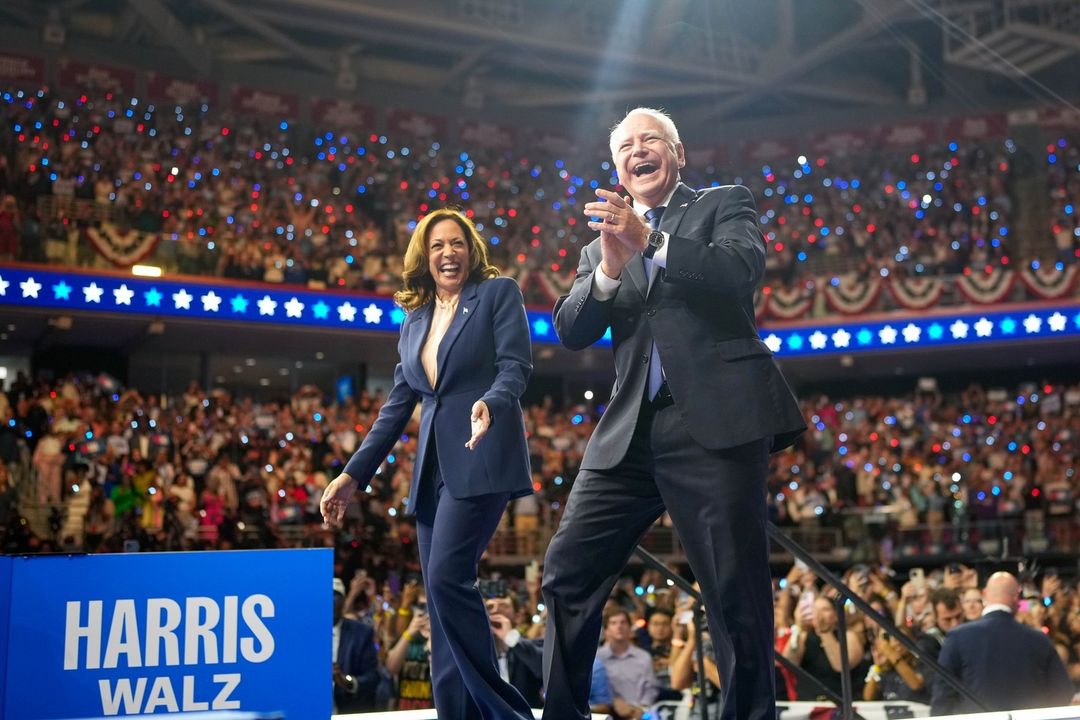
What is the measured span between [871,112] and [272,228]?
12592mm

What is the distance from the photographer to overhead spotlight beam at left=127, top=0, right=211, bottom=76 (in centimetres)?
1806

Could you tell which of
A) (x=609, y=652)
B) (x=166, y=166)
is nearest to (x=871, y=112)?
(x=166, y=166)

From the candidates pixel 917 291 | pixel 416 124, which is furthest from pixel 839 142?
pixel 416 124

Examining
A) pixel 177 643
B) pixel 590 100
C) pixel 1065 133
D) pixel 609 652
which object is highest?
pixel 590 100

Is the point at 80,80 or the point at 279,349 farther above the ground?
the point at 80,80

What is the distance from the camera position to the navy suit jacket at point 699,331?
2.46 metres

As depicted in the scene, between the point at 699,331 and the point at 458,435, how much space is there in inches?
31.6

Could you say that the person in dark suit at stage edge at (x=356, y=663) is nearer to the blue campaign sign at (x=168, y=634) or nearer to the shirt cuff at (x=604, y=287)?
the blue campaign sign at (x=168, y=634)

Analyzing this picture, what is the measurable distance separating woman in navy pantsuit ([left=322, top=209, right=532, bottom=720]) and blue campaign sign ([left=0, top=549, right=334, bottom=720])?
27 cm

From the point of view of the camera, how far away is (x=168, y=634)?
2832 mm

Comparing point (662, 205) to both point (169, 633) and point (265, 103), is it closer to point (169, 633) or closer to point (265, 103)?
point (169, 633)

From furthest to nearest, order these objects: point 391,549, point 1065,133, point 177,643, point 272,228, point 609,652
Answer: point 1065,133 → point 272,228 → point 391,549 → point 609,652 → point 177,643

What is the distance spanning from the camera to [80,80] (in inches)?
729

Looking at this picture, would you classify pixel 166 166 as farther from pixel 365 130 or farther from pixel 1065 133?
pixel 1065 133
